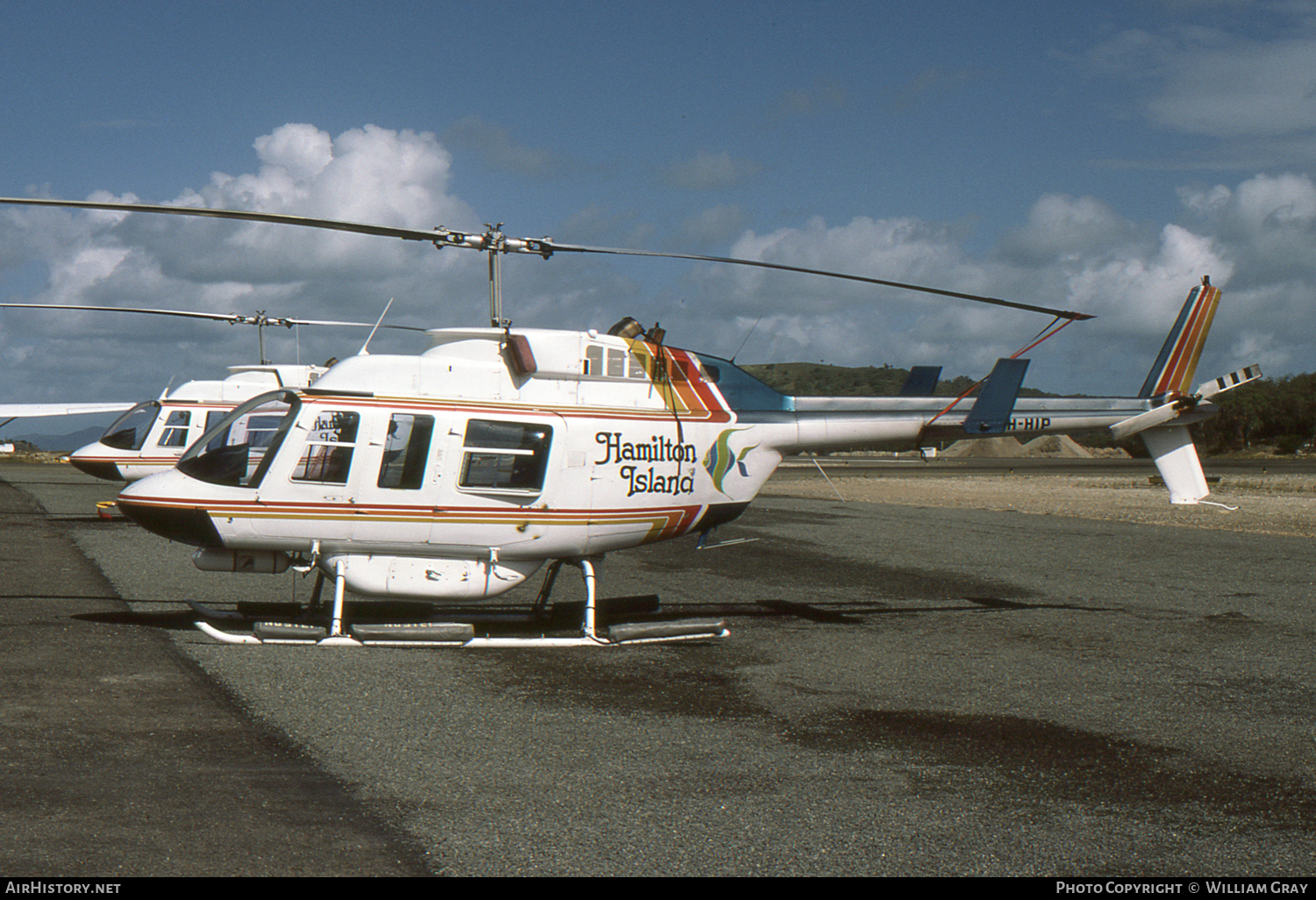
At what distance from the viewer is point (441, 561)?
10109mm

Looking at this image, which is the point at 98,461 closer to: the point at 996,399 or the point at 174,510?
the point at 174,510

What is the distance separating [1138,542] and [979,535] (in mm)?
3345

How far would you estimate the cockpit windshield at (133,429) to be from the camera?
22.2 metres

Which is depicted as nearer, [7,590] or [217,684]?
[217,684]

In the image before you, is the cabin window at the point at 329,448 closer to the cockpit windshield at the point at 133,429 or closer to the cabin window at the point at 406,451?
the cabin window at the point at 406,451

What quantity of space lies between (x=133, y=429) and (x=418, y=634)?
53.2ft

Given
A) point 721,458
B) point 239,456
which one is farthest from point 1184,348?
point 239,456

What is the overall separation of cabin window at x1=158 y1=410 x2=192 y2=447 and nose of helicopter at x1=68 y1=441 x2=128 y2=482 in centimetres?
126

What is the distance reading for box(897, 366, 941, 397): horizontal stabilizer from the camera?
13.2m

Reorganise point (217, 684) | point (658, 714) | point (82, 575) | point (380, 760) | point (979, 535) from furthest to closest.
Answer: point (979, 535)
point (82, 575)
point (217, 684)
point (658, 714)
point (380, 760)

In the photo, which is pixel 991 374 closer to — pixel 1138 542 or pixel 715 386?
pixel 715 386

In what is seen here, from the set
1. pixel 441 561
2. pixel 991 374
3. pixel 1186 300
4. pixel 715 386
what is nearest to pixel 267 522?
pixel 441 561

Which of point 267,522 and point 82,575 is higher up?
point 267,522

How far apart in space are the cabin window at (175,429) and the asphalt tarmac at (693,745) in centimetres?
923
